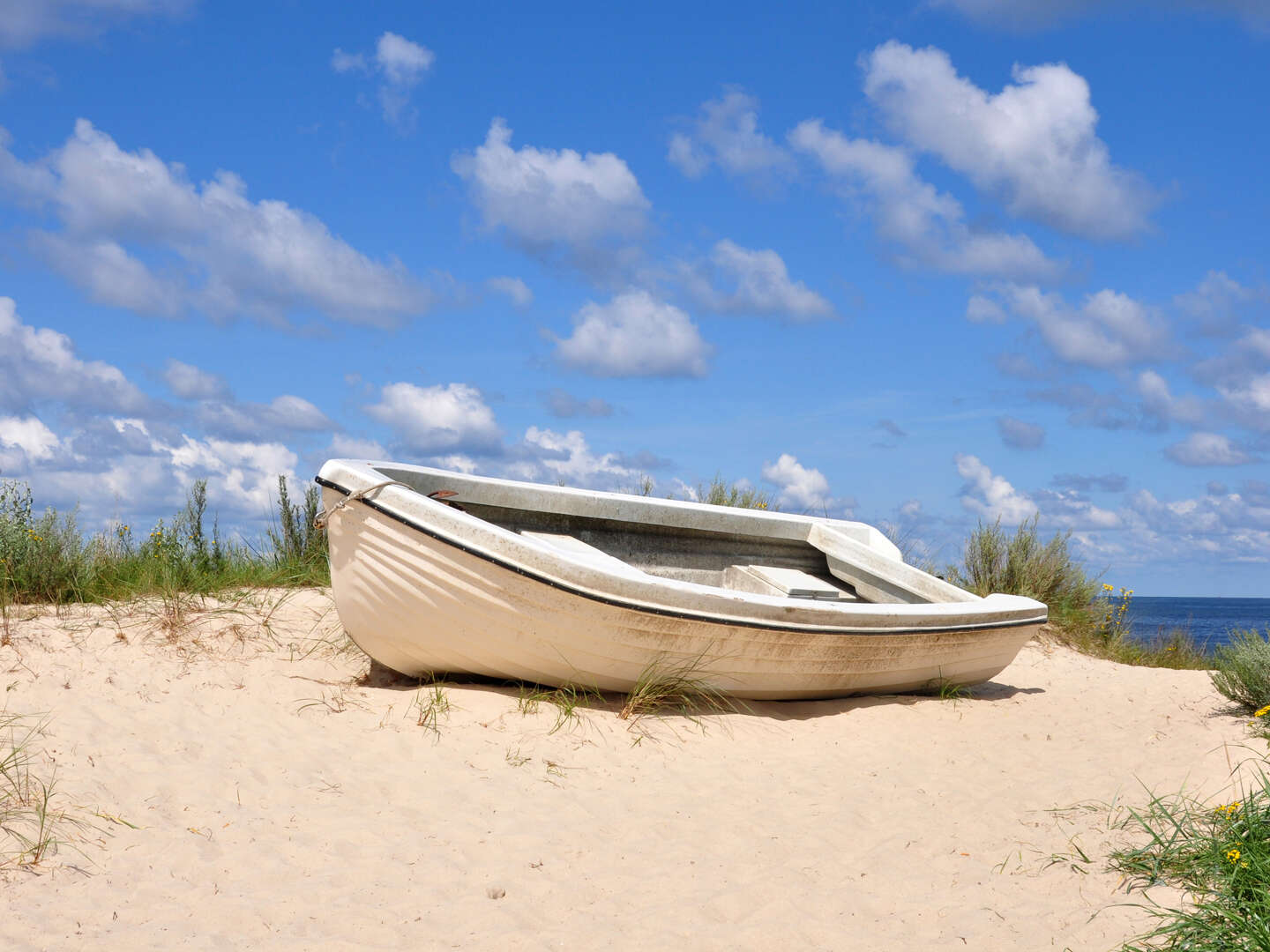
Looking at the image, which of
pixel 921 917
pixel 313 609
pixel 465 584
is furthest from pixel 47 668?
pixel 921 917

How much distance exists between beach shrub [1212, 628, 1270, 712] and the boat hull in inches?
87.9

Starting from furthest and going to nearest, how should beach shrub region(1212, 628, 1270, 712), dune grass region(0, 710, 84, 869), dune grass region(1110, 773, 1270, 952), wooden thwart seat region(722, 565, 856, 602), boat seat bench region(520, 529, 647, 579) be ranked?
wooden thwart seat region(722, 565, 856, 602) < beach shrub region(1212, 628, 1270, 712) < boat seat bench region(520, 529, 647, 579) < dune grass region(0, 710, 84, 869) < dune grass region(1110, 773, 1270, 952)

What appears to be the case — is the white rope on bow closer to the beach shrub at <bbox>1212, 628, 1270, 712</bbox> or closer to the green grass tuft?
the green grass tuft

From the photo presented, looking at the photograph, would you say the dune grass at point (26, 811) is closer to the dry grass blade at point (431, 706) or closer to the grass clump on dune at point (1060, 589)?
the dry grass blade at point (431, 706)

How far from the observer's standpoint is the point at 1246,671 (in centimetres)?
620

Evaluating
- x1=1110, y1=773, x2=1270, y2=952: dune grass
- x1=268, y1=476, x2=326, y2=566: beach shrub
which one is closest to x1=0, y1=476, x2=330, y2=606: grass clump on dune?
x1=268, y1=476, x2=326, y2=566: beach shrub

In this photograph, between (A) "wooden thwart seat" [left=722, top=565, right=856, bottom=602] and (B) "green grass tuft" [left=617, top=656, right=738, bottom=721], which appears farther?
(A) "wooden thwart seat" [left=722, top=565, right=856, bottom=602]

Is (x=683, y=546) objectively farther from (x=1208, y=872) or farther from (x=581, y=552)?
(x=1208, y=872)

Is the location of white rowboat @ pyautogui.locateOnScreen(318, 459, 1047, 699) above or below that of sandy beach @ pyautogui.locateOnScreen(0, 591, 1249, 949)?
above

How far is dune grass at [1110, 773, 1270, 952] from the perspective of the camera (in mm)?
3166

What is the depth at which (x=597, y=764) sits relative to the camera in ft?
16.3

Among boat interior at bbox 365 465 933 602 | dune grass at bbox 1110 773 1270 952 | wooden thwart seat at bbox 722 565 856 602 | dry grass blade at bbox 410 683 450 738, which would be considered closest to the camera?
dune grass at bbox 1110 773 1270 952

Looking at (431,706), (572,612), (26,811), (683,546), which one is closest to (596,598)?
(572,612)

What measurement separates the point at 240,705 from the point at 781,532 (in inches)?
171
